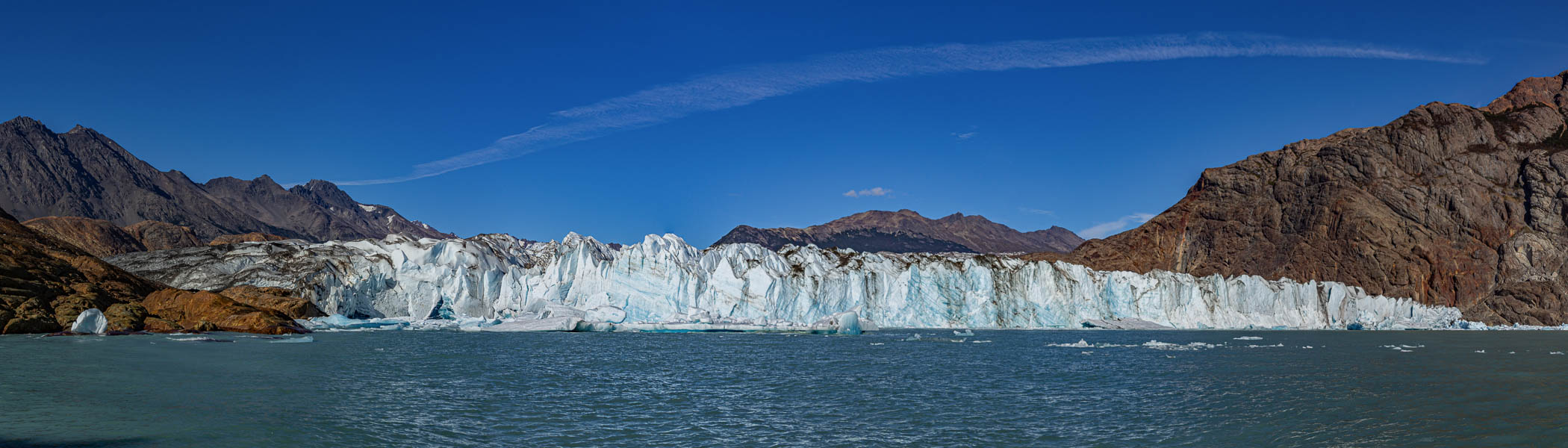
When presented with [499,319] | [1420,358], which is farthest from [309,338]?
[1420,358]

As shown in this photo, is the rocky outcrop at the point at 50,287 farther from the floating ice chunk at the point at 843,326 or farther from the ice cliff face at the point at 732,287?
the floating ice chunk at the point at 843,326

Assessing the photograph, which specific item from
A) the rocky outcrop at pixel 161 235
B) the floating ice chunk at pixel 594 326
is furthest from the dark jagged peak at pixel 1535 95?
the rocky outcrop at pixel 161 235

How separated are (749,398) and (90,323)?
4156 centimetres

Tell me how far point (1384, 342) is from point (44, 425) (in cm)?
6741

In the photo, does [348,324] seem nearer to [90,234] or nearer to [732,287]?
[732,287]

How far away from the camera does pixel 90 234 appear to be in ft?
473

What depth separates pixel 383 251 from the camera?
82.6m

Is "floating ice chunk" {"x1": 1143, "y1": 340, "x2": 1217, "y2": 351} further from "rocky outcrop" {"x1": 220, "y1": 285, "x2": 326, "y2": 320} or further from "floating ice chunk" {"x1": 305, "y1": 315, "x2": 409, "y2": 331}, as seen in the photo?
"rocky outcrop" {"x1": 220, "y1": 285, "x2": 326, "y2": 320}

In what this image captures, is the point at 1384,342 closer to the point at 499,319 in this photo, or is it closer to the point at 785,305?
the point at 785,305

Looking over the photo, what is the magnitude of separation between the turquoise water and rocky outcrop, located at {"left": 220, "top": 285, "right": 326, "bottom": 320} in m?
28.9

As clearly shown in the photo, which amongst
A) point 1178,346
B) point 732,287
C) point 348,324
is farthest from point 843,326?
point 348,324

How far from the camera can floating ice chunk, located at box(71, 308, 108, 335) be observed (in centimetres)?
4681

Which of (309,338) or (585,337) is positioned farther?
(585,337)

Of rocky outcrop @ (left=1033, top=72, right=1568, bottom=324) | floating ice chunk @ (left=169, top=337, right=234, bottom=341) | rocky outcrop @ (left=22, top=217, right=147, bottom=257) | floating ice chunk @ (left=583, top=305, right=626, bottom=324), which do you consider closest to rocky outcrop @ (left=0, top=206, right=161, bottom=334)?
floating ice chunk @ (left=169, top=337, right=234, bottom=341)
